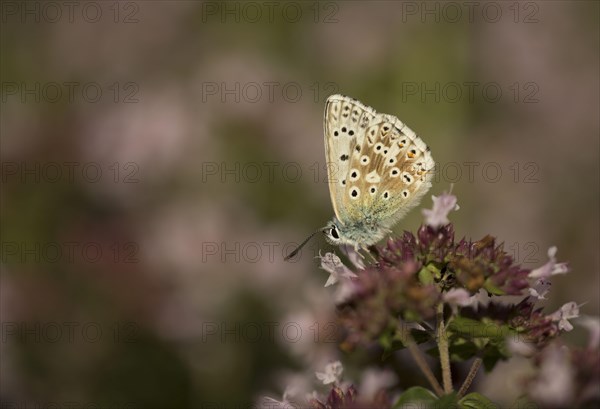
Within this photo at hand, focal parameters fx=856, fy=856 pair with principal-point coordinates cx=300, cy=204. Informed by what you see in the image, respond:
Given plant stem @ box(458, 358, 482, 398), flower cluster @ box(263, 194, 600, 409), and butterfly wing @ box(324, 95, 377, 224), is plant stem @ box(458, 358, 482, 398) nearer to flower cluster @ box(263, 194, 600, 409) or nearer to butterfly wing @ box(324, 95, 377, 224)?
flower cluster @ box(263, 194, 600, 409)

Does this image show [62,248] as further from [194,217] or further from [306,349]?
[306,349]

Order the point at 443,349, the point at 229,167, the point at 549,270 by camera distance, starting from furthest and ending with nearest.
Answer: the point at 229,167 → the point at 549,270 → the point at 443,349

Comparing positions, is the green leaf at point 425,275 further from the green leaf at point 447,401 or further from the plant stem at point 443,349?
the green leaf at point 447,401

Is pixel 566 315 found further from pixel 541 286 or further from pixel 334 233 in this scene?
pixel 334 233

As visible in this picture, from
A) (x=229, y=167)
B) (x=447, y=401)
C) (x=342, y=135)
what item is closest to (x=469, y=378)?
(x=447, y=401)

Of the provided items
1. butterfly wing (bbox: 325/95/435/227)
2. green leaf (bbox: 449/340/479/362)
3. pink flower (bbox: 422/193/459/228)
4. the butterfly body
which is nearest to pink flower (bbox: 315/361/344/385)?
green leaf (bbox: 449/340/479/362)

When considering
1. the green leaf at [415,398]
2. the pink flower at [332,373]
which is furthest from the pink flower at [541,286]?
the pink flower at [332,373]
